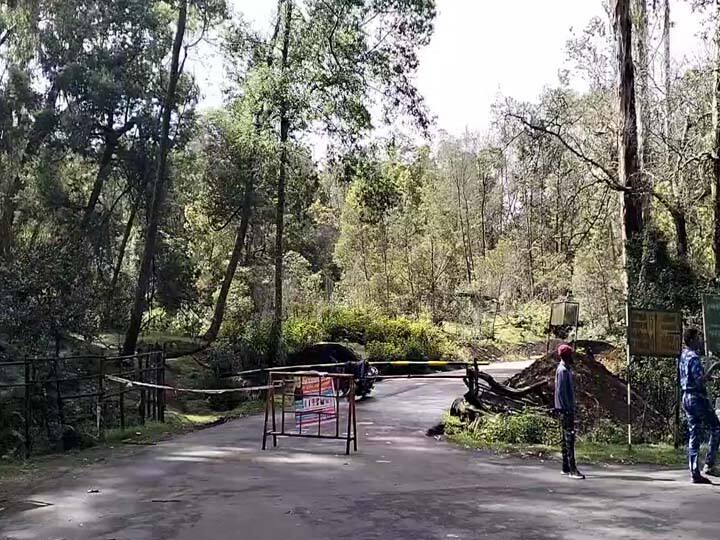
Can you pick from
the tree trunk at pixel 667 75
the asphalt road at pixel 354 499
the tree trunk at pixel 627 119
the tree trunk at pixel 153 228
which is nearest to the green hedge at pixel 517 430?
the asphalt road at pixel 354 499

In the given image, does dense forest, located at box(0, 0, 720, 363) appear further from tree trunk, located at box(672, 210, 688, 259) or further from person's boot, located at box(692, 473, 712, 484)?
person's boot, located at box(692, 473, 712, 484)

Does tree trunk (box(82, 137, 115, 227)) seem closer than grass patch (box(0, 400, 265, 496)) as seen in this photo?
No

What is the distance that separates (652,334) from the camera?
11602 millimetres

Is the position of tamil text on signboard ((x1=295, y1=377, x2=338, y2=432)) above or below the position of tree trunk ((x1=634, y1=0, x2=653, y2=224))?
below

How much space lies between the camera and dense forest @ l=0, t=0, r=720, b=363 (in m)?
15.6

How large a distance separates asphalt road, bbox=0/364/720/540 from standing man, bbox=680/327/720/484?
0.33 meters

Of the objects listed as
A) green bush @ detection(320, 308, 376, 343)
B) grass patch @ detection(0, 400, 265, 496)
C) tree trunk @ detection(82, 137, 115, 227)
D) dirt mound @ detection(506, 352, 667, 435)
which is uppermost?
tree trunk @ detection(82, 137, 115, 227)

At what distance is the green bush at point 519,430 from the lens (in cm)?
1235

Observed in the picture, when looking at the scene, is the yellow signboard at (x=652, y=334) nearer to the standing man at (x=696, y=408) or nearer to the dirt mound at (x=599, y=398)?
the dirt mound at (x=599, y=398)

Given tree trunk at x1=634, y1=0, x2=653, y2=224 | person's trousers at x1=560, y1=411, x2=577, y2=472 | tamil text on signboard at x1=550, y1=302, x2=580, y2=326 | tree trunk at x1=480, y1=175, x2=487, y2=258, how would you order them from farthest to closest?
tree trunk at x1=480, y1=175, x2=487, y2=258 < tamil text on signboard at x1=550, y1=302, x2=580, y2=326 < tree trunk at x1=634, y1=0, x2=653, y2=224 < person's trousers at x1=560, y1=411, x2=577, y2=472

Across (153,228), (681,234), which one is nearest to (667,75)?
(681,234)

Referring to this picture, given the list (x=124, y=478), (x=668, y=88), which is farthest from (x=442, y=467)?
(x=668, y=88)

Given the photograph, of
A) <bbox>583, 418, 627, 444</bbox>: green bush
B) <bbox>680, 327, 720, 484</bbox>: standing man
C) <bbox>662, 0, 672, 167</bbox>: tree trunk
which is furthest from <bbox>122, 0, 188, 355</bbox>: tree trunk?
<bbox>680, 327, 720, 484</bbox>: standing man

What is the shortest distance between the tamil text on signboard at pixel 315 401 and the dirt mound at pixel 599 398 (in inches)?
187
